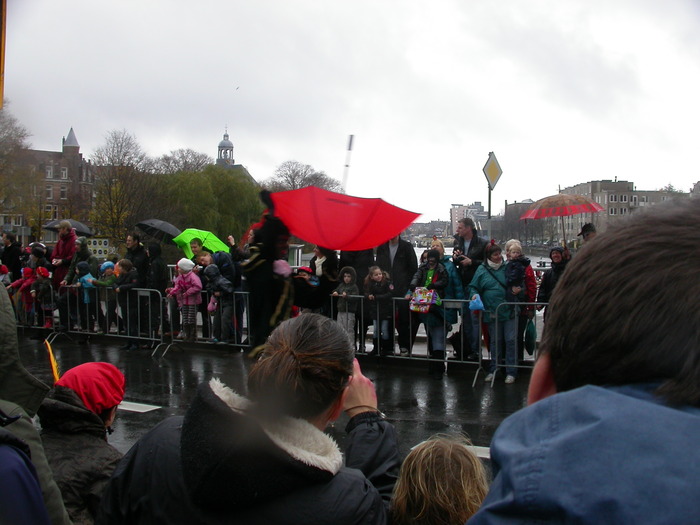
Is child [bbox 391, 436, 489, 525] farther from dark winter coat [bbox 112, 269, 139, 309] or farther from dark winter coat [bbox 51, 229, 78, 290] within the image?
dark winter coat [bbox 51, 229, 78, 290]

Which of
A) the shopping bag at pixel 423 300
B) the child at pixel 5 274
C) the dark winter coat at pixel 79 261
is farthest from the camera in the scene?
the child at pixel 5 274

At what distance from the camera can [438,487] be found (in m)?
2.23

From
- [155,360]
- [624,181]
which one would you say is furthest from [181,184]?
[155,360]

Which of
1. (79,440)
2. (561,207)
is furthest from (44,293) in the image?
(79,440)

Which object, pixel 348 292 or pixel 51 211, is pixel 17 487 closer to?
pixel 348 292

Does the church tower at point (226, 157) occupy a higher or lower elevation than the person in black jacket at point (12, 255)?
higher

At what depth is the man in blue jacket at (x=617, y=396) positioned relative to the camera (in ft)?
2.59

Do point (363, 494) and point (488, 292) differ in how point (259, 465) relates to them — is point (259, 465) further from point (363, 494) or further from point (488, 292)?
point (488, 292)

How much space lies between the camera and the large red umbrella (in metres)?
12.3

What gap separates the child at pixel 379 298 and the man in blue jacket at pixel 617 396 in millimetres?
8962

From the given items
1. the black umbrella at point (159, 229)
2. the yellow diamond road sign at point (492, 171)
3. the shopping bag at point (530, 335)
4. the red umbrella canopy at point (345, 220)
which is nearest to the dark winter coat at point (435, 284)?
the shopping bag at point (530, 335)

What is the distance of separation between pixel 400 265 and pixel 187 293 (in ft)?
12.4

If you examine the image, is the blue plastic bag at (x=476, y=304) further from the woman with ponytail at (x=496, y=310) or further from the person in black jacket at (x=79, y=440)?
the person in black jacket at (x=79, y=440)

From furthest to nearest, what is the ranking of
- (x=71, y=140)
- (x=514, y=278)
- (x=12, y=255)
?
(x=71, y=140)
(x=12, y=255)
(x=514, y=278)
